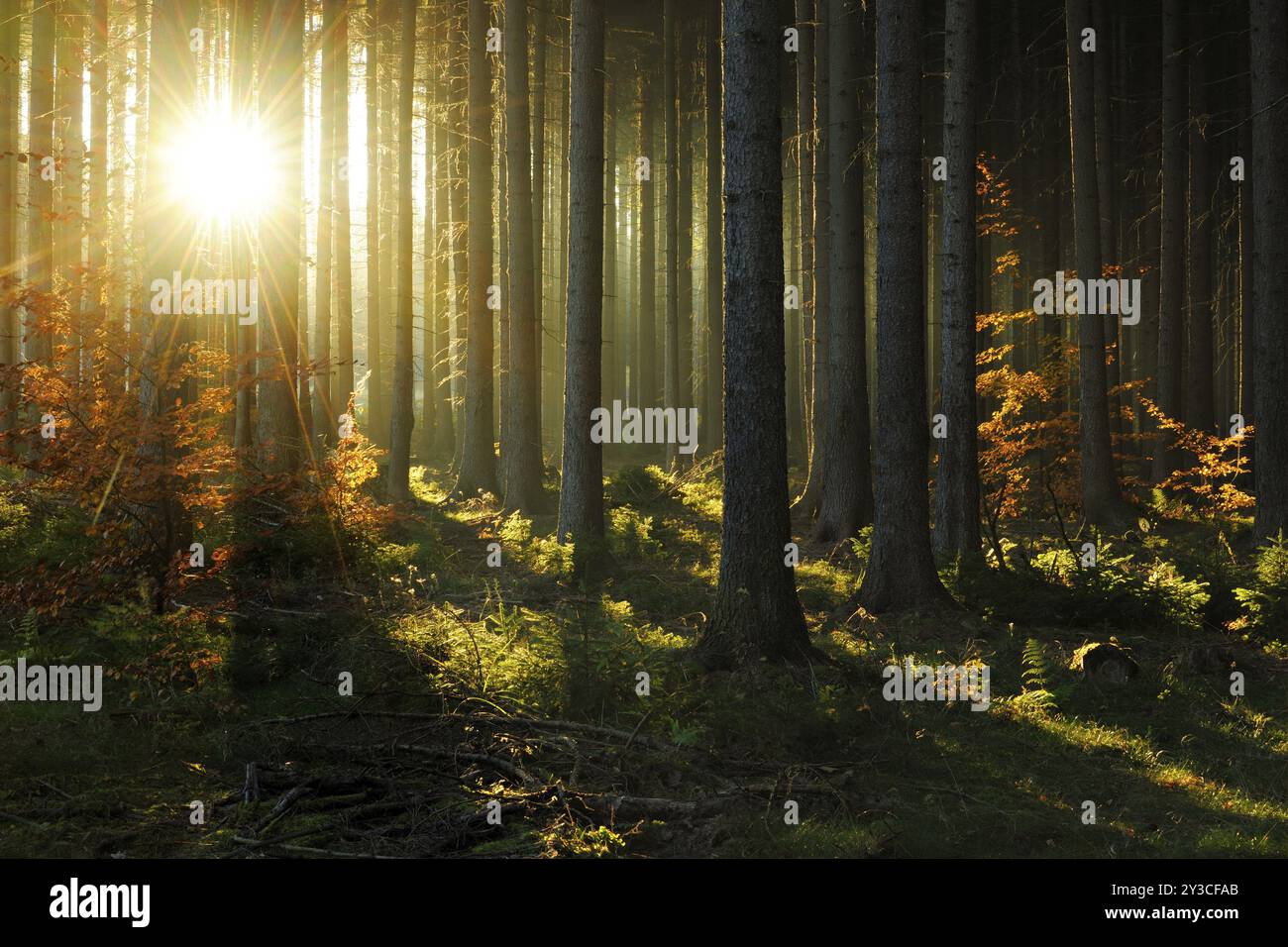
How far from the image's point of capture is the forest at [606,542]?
6.81m

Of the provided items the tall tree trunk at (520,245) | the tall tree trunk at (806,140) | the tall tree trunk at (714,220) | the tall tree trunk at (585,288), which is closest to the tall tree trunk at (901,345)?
the tall tree trunk at (585,288)

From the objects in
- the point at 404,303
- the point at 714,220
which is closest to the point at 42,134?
the point at 404,303

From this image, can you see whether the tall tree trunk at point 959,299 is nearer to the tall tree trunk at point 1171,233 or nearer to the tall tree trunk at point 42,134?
the tall tree trunk at point 1171,233

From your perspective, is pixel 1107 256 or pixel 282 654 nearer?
pixel 282 654

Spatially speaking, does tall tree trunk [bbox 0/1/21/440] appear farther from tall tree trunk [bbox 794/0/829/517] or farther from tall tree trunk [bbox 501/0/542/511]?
tall tree trunk [bbox 794/0/829/517]

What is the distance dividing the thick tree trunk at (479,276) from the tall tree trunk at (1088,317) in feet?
32.9

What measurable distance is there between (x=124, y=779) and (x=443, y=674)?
2651 mm

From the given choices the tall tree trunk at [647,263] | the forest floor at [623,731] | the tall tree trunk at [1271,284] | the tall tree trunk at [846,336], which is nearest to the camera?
the forest floor at [623,731]

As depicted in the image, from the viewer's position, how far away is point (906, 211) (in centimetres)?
1167

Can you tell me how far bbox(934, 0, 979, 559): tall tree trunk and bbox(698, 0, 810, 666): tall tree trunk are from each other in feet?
Result: 13.2

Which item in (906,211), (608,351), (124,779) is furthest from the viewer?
(608,351)

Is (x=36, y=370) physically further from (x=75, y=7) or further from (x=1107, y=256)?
(x=1107, y=256)

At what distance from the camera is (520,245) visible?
17.4 meters

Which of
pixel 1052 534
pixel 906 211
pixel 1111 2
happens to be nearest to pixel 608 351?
pixel 1111 2
